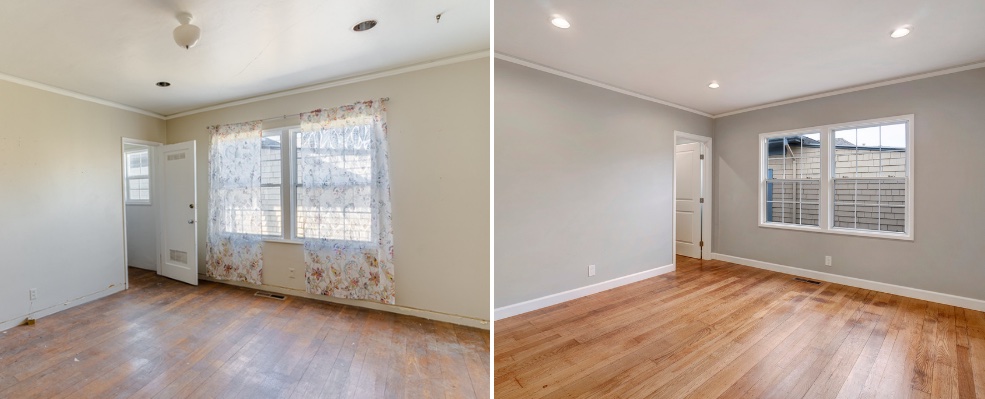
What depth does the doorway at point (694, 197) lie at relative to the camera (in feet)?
16.1

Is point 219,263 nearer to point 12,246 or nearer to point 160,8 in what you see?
point 12,246

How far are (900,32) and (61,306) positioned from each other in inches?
Result: 177

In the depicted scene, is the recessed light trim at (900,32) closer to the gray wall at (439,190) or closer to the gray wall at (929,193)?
the gray wall at (929,193)

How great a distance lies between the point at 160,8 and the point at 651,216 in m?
3.94

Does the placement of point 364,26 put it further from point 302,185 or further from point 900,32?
point 900,32

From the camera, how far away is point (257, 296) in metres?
1.47

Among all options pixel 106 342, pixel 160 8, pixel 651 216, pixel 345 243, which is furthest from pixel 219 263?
pixel 651 216

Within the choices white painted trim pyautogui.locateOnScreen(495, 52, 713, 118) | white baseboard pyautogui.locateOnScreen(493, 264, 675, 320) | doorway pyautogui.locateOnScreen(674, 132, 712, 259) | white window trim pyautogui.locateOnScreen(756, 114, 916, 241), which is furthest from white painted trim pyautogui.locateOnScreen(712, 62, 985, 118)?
white baseboard pyautogui.locateOnScreen(493, 264, 675, 320)

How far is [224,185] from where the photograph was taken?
4.30 ft

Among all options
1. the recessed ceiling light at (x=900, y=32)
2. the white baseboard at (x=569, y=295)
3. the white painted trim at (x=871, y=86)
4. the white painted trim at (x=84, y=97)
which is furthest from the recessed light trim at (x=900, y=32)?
the white painted trim at (x=84, y=97)

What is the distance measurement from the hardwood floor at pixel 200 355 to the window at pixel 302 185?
0.32 m

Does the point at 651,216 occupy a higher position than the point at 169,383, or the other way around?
the point at 651,216

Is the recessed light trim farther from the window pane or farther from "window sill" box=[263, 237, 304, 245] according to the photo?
"window sill" box=[263, 237, 304, 245]

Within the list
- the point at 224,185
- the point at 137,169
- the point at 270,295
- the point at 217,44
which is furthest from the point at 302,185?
the point at 217,44
